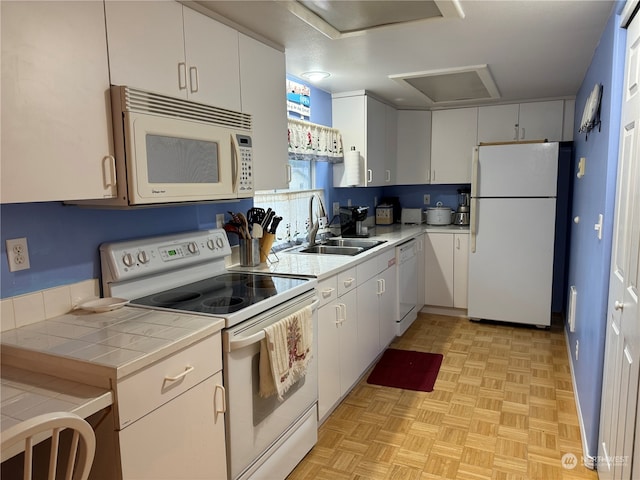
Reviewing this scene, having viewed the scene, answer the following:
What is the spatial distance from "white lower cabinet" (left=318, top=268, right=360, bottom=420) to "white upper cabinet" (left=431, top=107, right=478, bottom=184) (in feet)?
8.04

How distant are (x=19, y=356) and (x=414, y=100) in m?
3.92

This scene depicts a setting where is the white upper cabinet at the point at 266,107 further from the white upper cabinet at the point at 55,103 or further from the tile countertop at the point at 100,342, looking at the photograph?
the tile countertop at the point at 100,342

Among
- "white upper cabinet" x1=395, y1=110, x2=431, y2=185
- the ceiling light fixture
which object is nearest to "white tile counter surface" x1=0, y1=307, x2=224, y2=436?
the ceiling light fixture

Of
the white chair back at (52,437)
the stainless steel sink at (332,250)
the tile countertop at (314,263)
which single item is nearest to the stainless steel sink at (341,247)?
the stainless steel sink at (332,250)

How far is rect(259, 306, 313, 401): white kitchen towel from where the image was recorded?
185 centimetres

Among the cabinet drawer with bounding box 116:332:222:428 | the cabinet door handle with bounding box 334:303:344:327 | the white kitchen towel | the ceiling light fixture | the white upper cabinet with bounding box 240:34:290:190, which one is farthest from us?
the ceiling light fixture

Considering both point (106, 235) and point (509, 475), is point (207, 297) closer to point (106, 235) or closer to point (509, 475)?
point (106, 235)

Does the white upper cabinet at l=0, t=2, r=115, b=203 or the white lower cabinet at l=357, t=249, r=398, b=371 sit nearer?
the white upper cabinet at l=0, t=2, r=115, b=203

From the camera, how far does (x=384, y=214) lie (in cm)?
496

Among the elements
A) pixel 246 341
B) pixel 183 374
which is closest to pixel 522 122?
pixel 246 341

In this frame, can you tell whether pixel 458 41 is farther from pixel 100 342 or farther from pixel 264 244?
pixel 100 342

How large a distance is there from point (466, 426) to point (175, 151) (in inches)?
85.2

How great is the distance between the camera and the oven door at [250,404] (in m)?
1.71

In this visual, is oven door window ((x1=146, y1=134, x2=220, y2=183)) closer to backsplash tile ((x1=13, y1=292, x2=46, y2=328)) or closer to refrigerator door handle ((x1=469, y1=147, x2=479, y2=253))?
backsplash tile ((x1=13, y1=292, x2=46, y2=328))
